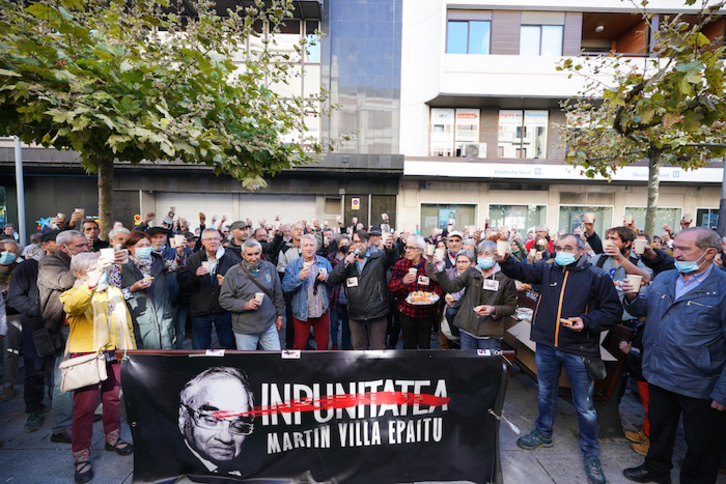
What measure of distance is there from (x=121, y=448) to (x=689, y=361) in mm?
5283

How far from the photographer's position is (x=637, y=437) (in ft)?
12.9

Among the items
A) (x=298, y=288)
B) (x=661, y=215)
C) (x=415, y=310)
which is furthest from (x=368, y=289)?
(x=661, y=215)

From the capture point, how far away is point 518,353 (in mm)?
5043

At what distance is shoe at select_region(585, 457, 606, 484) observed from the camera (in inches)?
130

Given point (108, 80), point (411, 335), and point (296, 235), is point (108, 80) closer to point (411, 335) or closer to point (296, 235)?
point (296, 235)

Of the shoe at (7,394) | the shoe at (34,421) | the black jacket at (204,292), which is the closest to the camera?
the shoe at (34,421)

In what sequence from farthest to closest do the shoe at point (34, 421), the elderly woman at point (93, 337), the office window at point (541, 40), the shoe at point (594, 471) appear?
the office window at point (541, 40), the shoe at point (34, 421), the shoe at point (594, 471), the elderly woman at point (93, 337)

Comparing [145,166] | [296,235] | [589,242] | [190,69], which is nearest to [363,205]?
[145,166]

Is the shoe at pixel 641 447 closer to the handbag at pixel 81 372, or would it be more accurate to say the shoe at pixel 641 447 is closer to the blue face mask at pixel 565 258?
the blue face mask at pixel 565 258

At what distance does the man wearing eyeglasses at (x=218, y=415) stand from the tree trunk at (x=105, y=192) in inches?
137

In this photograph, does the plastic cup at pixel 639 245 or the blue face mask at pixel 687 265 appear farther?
the plastic cup at pixel 639 245

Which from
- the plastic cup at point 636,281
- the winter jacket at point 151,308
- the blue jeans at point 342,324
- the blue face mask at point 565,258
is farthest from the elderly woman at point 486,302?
the winter jacket at point 151,308

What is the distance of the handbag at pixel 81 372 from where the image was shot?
3.21 m

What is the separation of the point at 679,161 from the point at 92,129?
10744mm
